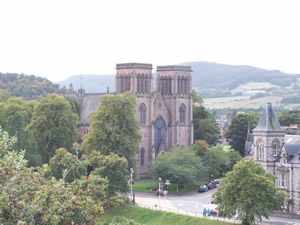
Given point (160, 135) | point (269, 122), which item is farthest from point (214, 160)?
point (269, 122)

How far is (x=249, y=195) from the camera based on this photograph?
51438mm

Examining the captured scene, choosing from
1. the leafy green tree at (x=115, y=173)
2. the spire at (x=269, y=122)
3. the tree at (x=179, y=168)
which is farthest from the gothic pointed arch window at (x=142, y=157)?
the spire at (x=269, y=122)

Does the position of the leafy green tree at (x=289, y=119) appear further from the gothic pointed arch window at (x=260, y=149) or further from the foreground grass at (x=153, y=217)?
the foreground grass at (x=153, y=217)

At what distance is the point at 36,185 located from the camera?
2256 centimetres

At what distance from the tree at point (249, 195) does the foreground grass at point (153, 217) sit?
8.44 feet

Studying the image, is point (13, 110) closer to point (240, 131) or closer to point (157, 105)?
point (157, 105)

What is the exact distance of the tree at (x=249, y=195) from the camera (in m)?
51.1

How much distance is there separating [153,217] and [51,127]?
22.9m

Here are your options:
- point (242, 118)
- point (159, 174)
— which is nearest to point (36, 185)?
point (159, 174)

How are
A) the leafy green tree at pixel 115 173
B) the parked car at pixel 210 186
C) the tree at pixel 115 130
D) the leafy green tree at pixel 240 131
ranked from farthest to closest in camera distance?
the leafy green tree at pixel 240 131 < the parked car at pixel 210 186 < the tree at pixel 115 130 < the leafy green tree at pixel 115 173

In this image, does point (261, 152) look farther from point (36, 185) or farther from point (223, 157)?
point (36, 185)

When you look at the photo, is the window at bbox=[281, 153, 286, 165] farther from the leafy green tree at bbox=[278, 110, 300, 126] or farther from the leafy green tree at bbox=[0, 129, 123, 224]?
the leafy green tree at bbox=[278, 110, 300, 126]

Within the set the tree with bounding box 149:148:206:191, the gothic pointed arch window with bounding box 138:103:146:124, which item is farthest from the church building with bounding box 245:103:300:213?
the gothic pointed arch window with bounding box 138:103:146:124

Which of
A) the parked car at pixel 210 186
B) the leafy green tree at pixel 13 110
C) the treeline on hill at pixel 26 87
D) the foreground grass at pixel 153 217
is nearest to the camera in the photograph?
the foreground grass at pixel 153 217
